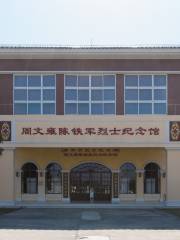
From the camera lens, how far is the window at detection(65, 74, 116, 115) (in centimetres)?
3416

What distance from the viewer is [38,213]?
29.1 meters

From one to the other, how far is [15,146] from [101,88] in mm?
5934

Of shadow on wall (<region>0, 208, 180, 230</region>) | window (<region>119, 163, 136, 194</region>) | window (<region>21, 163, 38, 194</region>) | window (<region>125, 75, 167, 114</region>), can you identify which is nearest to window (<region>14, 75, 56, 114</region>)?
window (<region>21, 163, 38, 194</region>)

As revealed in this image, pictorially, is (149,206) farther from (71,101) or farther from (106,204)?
(71,101)

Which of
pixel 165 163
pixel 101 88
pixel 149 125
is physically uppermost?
pixel 101 88

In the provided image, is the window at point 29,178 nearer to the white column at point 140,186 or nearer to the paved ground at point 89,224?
the paved ground at point 89,224

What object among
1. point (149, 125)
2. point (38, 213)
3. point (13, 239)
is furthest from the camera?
point (149, 125)

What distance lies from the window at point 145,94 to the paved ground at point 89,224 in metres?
6.14

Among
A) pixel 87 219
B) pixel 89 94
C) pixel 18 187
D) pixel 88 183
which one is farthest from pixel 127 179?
pixel 87 219

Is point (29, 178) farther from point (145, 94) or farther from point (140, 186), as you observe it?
point (145, 94)

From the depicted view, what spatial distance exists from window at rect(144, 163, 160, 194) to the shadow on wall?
3.71 metres

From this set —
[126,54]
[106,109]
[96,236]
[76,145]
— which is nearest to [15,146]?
[76,145]

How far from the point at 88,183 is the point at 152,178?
381 cm

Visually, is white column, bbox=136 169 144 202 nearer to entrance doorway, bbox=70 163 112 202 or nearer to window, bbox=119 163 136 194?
window, bbox=119 163 136 194
